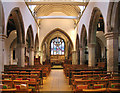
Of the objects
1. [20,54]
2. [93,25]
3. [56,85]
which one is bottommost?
[56,85]

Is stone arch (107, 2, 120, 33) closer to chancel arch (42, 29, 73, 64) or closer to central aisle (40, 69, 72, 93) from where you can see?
central aisle (40, 69, 72, 93)

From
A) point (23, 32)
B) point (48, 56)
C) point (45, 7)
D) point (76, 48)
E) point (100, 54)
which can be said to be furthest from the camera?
point (48, 56)

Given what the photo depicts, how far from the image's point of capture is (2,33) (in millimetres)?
8938

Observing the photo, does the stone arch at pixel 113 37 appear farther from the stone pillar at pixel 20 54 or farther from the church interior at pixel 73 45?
the stone pillar at pixel 20 54

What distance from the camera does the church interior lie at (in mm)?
5383

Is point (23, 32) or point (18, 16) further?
point (23, 32)

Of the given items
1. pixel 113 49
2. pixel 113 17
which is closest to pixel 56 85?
pixel 113 49

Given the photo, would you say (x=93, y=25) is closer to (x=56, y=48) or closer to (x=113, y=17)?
(x=113, y=17)

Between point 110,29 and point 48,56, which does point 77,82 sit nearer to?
point 110,29

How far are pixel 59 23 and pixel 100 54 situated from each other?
902 cm

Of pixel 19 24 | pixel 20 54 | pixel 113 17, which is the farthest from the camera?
pixel 20 54

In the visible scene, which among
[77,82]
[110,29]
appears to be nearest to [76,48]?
[110,29]

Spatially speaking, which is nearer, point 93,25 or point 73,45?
point 93,25

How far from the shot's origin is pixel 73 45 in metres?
25.6
